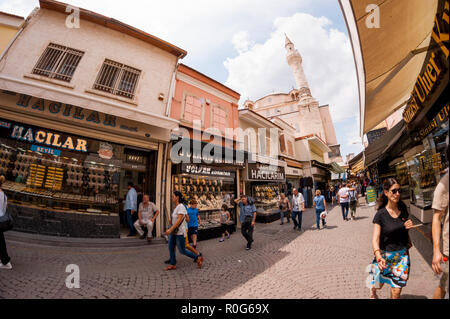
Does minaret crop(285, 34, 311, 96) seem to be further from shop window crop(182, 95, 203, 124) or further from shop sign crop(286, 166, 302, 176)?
shop window crop(182, 95, 203, 124)

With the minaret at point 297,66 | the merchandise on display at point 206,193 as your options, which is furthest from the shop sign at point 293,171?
the minaret at point 297,66

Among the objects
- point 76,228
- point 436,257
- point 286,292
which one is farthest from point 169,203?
point 436,257

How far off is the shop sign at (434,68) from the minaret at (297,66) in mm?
31052

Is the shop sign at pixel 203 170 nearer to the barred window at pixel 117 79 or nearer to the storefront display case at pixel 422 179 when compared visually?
the barred window at pixel 117 79

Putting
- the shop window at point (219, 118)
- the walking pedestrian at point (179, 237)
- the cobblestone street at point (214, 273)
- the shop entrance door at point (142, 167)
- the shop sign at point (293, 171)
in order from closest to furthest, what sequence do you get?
the cobblestone street at point (214, 273) < the walking pedestrian at point (179, 237) < the shop entrance door at point (142, 167) < the shop window at point (219, 118) < the shop sign at point (293, 171)

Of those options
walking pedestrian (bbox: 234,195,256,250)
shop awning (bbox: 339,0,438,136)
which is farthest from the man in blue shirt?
shop awning (bbox: 339,0,438,136)

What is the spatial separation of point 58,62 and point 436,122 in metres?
11.7

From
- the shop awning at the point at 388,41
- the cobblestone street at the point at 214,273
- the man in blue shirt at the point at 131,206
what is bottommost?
the cobblestone street at the point at 214,273

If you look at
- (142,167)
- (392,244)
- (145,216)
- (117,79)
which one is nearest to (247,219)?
(145,216)

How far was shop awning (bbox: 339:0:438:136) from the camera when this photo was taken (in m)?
2.81

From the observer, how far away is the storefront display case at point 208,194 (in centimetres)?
761
